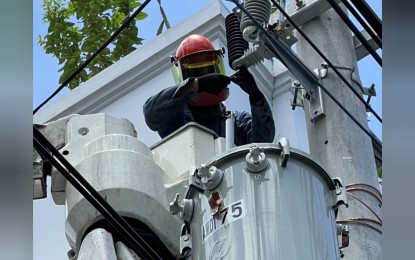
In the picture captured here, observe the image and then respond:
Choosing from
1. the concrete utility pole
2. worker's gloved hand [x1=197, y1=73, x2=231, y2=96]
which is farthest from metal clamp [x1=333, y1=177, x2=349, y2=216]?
worker's gloved hand [x1=197, y1=73, x2=231, y2=96]

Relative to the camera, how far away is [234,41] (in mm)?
5766

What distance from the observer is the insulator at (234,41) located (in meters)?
5.56

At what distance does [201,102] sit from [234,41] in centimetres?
99

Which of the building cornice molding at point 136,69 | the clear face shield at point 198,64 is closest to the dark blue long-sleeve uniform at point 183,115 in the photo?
the clear face shield at point 198,64

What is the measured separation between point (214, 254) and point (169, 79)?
7.11m

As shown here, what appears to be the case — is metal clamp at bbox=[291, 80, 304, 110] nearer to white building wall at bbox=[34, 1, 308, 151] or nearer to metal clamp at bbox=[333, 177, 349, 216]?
metal clamp at bbox=[333, 177, 349, 216]

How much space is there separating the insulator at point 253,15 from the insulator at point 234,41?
10 centimetres

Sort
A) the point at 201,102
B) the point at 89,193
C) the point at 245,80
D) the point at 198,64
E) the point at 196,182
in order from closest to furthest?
the point at 196,182
the point at 89,193
the point at 245,80
the point at 201,102
the point at 198,64

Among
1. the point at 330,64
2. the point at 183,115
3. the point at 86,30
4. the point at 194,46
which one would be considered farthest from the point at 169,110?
the point at 86,30

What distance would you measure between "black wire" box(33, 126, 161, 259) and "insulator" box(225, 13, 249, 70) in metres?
1.50

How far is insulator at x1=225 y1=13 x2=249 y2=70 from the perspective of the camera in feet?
18.2

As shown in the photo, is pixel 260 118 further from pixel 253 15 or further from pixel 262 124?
pixel 253 15

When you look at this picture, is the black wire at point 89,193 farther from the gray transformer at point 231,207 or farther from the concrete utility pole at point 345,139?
the concrete utility pole at point 345,139
